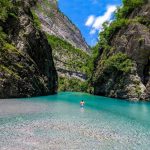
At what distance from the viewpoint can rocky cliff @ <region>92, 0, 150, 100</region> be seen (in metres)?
96.2

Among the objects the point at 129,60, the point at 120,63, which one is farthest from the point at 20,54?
the point at 129,60

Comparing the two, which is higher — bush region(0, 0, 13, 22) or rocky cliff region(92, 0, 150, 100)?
bush region(0, 0, 13, 22)

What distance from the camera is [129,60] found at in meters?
99.5

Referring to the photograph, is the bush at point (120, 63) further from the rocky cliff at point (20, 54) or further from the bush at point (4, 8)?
the bush at point (4, 8)

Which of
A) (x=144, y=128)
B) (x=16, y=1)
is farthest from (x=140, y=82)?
(x=144, y=128)

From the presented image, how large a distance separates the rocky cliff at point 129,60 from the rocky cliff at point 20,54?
65.4ft

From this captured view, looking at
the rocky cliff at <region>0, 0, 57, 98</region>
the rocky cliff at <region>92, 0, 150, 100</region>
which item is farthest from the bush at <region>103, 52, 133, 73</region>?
the rocky cliff at <region>0, 0, 57, 98</region>

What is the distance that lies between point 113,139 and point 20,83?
2239 inches

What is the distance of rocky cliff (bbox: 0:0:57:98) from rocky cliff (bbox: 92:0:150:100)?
1993 cm

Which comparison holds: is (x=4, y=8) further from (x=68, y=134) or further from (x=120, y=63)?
(x=68, y=134)

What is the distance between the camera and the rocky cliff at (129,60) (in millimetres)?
96250

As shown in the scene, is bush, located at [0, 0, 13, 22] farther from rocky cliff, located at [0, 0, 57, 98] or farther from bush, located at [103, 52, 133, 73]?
bush, located at [103, 52, 133, 73]

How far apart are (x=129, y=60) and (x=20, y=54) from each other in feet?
100

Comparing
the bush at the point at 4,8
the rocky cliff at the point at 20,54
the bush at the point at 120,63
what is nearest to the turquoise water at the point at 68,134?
the rocky cliff at the point at 20,54
